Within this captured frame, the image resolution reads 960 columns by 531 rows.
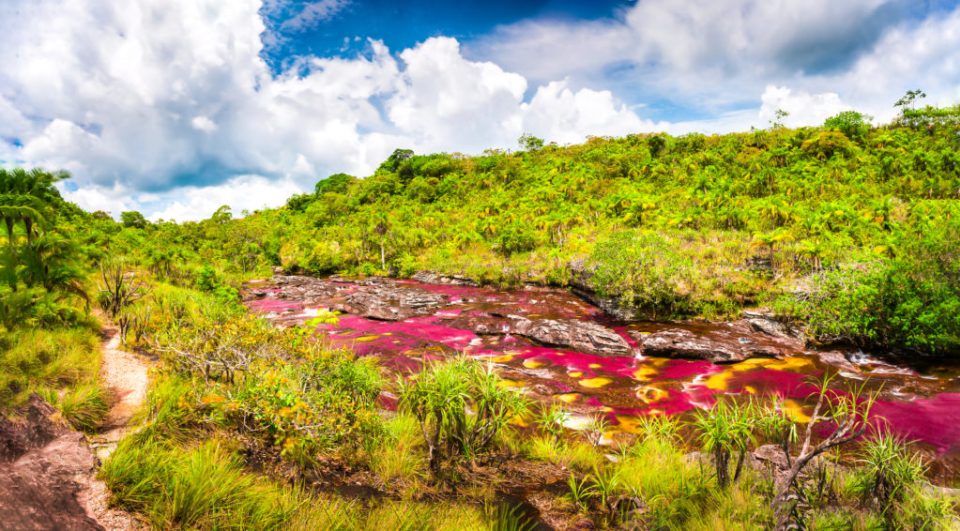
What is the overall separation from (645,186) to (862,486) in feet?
162

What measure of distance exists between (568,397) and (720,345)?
21.2ft

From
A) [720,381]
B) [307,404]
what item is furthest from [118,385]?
[720,381]

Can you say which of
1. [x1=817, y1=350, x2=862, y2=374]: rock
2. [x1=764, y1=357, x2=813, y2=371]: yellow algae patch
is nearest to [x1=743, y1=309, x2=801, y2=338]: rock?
[x1=817, y1=350, x2=862, y2=374]: rock

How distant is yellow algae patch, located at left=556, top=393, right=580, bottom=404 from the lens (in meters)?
10.1

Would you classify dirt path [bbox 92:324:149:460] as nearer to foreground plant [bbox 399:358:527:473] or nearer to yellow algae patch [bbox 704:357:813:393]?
foreground plant [bbox 399:358:527:473]

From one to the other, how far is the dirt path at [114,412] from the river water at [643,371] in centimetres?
410

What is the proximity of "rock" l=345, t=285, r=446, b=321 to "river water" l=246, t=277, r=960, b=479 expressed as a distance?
0.49 feet

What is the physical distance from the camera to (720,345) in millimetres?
13336

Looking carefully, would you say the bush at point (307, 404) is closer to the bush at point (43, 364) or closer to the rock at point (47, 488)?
the rock at point (47, 488)

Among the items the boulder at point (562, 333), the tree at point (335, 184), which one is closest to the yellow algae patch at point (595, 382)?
the boulder at point (562, 333)

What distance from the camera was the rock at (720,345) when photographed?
510 inches

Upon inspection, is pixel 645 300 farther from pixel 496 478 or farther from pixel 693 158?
pixel 693 158

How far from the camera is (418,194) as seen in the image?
70.8 meters

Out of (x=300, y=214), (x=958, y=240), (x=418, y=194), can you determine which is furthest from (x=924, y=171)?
(x=300, y=214)
